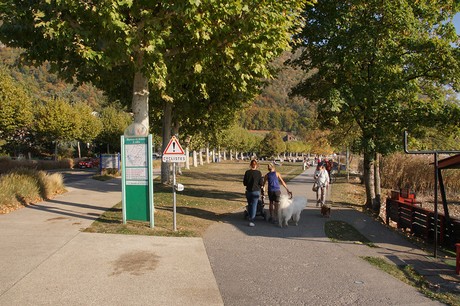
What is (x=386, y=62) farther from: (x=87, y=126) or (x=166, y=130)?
(x=87, y=126)

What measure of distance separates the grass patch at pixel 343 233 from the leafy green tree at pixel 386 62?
403cm

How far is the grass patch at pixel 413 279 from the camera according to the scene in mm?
5516

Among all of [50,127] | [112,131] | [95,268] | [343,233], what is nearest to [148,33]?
[95,268]

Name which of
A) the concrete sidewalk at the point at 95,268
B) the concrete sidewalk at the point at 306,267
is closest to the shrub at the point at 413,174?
the concrete sidewalk at the point at 306,267

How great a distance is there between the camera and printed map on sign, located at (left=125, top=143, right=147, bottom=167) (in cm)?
948

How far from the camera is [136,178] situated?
9492 mm

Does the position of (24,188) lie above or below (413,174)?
above

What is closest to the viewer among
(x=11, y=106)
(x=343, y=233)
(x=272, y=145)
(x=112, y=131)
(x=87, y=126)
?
(x=343, y=233)

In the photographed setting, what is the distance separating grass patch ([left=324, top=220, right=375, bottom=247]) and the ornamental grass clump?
8.39 meters

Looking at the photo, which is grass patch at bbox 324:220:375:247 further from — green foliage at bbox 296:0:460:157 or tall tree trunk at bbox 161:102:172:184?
tall tree trunk at bbox 161:102:172:184

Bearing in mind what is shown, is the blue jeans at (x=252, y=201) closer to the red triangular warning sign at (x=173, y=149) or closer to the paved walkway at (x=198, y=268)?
the paved walkway at (x=198, y=268)

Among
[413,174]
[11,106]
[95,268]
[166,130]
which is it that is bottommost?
[95,268]

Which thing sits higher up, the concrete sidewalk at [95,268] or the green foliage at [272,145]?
the green foliage at [272,145]

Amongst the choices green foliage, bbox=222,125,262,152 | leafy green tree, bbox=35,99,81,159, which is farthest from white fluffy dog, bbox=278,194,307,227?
green foliage, bbox=222,125,262,152
